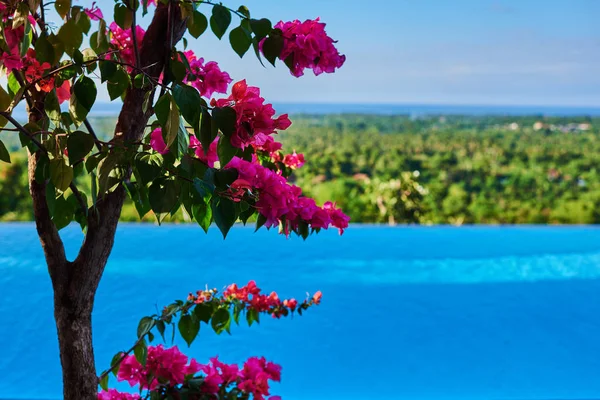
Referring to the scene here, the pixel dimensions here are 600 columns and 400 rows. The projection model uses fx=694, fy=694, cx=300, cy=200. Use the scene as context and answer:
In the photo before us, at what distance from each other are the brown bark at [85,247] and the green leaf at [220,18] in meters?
0.24

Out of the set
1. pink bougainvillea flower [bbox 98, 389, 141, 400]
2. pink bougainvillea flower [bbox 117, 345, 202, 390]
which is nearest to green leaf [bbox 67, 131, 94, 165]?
pink bougainvillea flower [bbox 117, 345, 202, 390]

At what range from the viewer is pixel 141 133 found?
102 cm

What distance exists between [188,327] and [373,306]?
294cm

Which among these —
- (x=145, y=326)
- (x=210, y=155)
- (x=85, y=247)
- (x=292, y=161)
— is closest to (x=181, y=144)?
(x=210, y=155)

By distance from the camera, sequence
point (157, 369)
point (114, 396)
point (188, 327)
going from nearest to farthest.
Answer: point (188, 327), point (157, 369), point (114, 396)

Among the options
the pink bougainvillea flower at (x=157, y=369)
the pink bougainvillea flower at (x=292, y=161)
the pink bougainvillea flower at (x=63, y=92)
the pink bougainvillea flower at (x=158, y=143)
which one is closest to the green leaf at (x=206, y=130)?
Result: the pink bougainvillea flower at (x=158, y=143)

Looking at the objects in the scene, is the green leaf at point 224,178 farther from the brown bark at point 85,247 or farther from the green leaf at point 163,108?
the brown bark at point 85,247

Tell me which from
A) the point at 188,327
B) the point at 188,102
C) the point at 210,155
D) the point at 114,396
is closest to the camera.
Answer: the point at 188,102

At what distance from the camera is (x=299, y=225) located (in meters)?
0.85

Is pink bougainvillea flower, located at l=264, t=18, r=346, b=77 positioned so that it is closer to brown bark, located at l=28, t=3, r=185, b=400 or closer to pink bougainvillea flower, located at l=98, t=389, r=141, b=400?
brown bark, located at l=28, t=3, r=185, b=400

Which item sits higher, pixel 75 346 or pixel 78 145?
pixel 78 145

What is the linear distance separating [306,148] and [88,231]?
8581mm

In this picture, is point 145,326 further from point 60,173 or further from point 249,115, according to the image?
point 249,115

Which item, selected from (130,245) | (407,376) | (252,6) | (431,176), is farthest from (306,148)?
(407,376)
